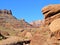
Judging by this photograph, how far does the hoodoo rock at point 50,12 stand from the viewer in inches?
1176

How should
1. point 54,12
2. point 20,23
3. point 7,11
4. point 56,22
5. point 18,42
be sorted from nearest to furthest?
point 56,22, point 18,42, point 54,12, point 20,23, point 7,11

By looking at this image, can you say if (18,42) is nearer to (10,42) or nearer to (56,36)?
(10,42)

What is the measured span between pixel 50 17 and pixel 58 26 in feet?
26.6

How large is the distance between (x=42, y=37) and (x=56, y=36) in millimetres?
1577

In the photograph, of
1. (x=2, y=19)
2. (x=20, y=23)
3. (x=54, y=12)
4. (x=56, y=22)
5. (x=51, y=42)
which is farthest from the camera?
(x=20, y=23)

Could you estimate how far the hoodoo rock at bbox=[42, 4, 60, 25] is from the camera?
29859mm

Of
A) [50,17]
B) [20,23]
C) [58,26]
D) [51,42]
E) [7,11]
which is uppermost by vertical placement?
[7,11]

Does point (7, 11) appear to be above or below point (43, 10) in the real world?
above

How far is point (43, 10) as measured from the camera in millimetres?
32156

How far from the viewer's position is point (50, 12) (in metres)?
30.9

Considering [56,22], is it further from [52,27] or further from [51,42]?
[51,42]

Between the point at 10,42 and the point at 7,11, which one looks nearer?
the point at 10,42

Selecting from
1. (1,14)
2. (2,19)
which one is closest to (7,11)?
(1,14)

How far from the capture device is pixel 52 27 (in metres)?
23.8
